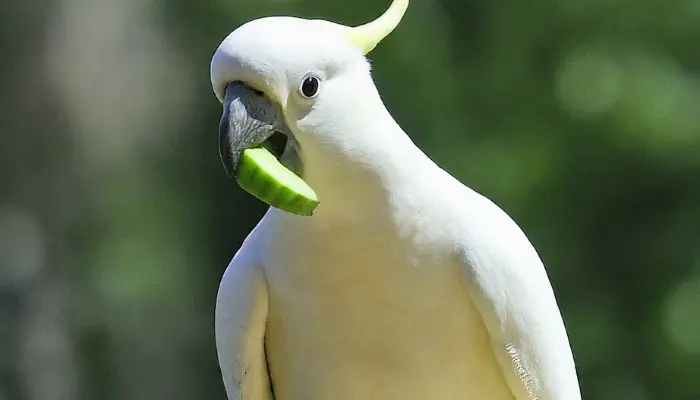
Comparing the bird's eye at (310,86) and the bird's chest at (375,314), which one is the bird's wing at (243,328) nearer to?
the bird's chest at (375,314)

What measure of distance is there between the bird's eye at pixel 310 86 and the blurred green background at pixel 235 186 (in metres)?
0.85

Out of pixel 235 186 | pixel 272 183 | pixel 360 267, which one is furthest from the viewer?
pixel 235 186

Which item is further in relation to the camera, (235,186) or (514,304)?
(235,186)

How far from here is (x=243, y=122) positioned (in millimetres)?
648

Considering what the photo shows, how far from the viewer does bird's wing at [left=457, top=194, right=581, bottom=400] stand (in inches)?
30.5

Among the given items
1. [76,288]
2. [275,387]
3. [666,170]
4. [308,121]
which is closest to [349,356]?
[275,387]

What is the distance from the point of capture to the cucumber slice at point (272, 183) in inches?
25.1

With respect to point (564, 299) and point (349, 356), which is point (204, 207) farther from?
point (349, 356)

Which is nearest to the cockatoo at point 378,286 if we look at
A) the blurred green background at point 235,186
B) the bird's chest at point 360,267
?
the bird's chest at point 360,267

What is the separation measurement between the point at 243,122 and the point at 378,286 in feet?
0.70

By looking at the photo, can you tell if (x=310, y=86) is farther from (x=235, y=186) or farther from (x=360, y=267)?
(x=235, y=186)

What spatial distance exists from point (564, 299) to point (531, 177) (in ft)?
0.81

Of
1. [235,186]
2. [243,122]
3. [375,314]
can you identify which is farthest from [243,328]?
[235,186]

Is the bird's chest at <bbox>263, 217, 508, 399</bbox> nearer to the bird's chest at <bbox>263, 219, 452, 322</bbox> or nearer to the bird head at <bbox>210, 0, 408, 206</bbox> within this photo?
the bird's chest at <bbox>263, 219, 452, 322</bbox>
